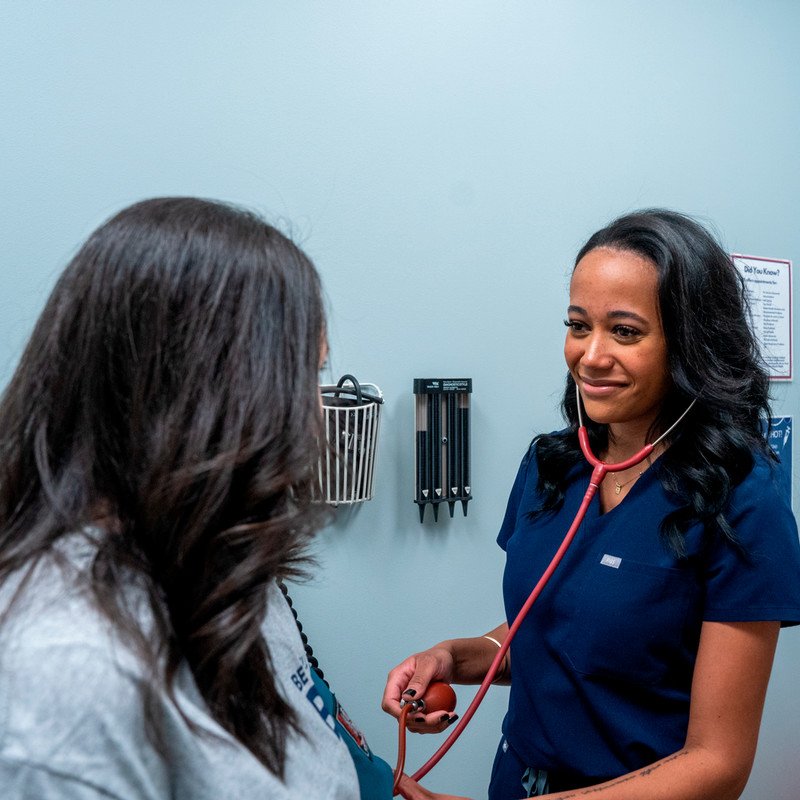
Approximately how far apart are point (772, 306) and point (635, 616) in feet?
4.87

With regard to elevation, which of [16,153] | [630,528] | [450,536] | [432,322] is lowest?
[450,536]

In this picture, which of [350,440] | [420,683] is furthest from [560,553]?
[350,440]

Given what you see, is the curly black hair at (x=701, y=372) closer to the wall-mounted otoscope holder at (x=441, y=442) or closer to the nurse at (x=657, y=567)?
the nurse at (x=657, y=567)

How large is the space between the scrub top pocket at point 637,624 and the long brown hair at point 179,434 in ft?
1.56

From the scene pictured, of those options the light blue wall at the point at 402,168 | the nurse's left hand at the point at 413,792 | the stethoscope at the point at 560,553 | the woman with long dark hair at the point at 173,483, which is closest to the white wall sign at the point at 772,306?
the light blue wall at the point at 402,168

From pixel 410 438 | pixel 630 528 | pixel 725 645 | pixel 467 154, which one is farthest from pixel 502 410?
pixel 725 645

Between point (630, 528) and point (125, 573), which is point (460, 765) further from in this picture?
point (125, 573)

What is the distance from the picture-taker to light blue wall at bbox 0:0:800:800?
123 cm

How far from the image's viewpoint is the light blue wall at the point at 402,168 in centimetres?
123

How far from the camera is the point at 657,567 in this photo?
887 millimetres

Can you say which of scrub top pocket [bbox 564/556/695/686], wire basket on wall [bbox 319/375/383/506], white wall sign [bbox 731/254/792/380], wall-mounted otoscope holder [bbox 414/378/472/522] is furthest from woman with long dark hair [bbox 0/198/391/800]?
white wall sign [bbox 731/254/792/380]

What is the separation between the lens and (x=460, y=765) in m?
1.62

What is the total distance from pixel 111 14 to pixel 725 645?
4.34 ft

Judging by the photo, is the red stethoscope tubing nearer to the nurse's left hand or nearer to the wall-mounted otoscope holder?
the nurse's left hand
